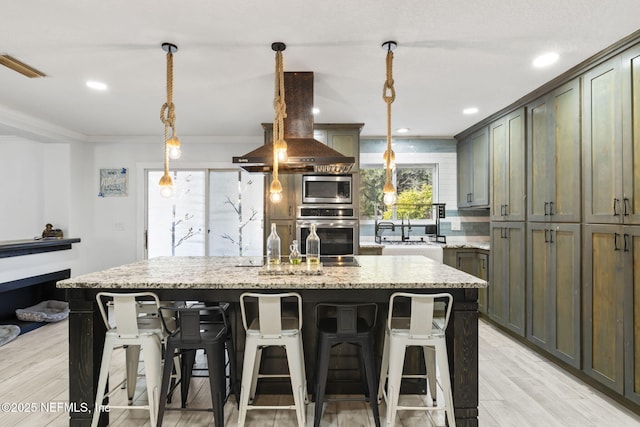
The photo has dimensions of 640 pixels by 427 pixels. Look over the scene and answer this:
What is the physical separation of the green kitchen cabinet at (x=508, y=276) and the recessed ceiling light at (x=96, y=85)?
159 inches

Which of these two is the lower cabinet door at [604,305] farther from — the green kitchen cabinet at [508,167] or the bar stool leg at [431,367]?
the bar stool leg at [431,367]

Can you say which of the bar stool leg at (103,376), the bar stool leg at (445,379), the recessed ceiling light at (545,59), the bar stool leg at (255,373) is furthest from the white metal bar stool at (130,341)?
the recessed ceiling light at (545,59)

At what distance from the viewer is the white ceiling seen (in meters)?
2.07

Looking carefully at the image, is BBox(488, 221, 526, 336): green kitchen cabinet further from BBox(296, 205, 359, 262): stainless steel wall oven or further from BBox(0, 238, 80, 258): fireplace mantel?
BBox(0, 238, 80, 258): fireplace mantel

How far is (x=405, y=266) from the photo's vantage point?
2.60 m

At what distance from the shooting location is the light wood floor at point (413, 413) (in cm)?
228

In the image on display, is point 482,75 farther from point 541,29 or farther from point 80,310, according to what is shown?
point 80,310

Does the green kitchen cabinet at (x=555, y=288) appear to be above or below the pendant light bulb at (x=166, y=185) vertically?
below

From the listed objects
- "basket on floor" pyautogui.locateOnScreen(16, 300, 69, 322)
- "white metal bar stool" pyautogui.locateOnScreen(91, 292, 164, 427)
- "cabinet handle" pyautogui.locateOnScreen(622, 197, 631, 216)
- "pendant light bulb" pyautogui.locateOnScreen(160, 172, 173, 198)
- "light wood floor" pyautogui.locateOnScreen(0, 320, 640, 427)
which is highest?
"pendant light bulb" pyautogui.locateOnScreen(160, 172, 173, 198)

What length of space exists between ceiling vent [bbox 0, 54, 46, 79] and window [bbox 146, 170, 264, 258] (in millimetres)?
2602

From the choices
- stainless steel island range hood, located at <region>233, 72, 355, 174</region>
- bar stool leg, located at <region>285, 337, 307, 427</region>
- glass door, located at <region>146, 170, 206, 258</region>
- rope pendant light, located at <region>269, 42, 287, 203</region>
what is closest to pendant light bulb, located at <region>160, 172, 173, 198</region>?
stainless steel island range hood, located at <region>233, 72, 355, 174</region>

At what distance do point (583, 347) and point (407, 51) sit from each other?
251 centimetres

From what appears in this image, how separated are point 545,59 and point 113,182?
18.0 feet

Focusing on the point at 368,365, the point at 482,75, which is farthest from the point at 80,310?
the point at 482,75
